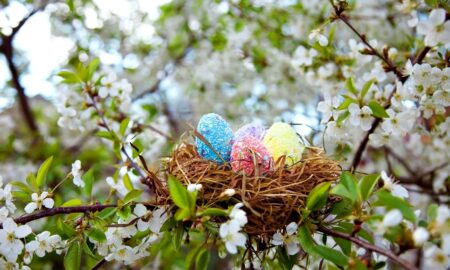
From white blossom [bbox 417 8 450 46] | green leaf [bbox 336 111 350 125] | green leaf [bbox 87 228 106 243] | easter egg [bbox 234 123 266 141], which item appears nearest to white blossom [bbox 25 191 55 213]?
green leaf [bbox 87 228 106 243]

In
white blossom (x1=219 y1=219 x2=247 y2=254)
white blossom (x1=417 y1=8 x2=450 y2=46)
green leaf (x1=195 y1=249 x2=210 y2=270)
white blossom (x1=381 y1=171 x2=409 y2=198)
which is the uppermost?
white blossom (x1=417 y1=8 x2=450 y2=46)

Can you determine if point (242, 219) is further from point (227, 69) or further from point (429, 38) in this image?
point (227, 69)

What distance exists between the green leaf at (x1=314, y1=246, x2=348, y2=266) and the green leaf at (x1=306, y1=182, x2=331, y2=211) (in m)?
0.08

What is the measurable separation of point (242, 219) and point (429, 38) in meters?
0.54

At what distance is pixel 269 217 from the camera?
0.98m

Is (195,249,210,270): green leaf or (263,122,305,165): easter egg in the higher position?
(263,122,305,165): easter egg

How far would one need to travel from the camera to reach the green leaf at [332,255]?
2.86ft

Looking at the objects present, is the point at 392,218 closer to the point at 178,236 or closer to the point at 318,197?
the point at 318,197

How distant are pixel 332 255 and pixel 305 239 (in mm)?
68

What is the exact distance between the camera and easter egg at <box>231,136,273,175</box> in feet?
3.72

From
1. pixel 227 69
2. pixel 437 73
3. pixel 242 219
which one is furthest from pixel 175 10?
pixel 242 219

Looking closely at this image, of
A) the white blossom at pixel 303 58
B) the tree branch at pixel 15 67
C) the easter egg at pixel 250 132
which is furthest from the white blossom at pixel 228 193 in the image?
the tree branch at pixel 15 67

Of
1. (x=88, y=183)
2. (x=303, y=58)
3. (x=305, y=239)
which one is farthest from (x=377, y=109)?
(x=88, y=183)

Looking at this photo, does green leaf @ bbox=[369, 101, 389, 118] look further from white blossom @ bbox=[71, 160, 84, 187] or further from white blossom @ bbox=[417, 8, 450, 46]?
white blossom @ bbox=[71, 160, 84, 187]
